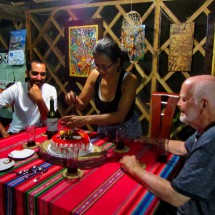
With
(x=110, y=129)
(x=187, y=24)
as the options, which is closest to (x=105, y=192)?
(x=110, y=129)

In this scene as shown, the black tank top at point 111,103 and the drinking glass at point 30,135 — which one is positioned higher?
the black tank top at point 111,103

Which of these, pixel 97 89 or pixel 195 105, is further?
pixel 97 89

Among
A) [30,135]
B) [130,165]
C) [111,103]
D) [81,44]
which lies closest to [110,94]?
[111,103]

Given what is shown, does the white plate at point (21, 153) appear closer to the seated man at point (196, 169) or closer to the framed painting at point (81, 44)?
the seated man at point (196, 169)

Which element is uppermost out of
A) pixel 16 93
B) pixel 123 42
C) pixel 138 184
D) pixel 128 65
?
pixel 123 42

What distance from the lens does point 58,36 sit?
11.0 feet

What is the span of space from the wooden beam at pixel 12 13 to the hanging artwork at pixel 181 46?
2.08 metres

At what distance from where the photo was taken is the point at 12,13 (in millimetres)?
3199

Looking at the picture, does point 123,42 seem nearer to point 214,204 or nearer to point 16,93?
point 16,93

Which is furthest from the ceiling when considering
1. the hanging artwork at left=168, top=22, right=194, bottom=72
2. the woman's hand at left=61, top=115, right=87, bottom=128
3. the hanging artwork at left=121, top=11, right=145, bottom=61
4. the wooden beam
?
the woman's hand at left=61, top=115, right=87, bottom=128

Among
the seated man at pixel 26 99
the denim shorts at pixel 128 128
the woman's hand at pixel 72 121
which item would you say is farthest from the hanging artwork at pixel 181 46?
the woman's hand at pixel 72 121

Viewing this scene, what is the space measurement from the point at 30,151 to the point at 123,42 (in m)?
2.02

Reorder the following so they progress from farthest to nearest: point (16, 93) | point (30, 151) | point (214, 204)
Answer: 1. point (16, 93)
2. point (30, 151)
3. point (214, 204)

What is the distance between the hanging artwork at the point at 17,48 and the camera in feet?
10.8
